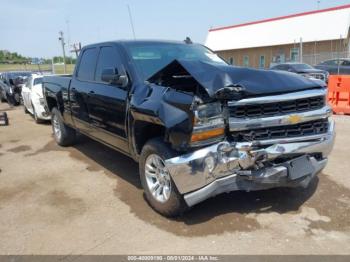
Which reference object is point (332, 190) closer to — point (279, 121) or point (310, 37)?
point (279, 121)

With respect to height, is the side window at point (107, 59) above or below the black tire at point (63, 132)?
above

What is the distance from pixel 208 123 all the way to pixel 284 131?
0.83m

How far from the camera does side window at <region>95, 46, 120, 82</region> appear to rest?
490 centimetres

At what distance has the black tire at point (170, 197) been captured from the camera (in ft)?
12.1

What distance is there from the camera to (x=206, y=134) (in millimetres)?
3393

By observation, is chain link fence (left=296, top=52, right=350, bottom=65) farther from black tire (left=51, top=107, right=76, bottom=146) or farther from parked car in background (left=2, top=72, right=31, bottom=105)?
black tire (left=51, top=107, right=76, bottom=146)

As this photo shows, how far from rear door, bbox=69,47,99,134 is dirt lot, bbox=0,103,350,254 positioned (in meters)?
0.84

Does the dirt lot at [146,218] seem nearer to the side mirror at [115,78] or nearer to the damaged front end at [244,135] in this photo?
the damaged front end at [244,135]

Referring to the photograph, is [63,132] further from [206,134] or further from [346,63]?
[346,63]

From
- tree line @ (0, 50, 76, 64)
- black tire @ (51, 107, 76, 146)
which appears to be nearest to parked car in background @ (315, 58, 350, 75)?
black tire @ (51, 107, 76, 146)

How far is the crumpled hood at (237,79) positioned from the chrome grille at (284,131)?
1.18ft

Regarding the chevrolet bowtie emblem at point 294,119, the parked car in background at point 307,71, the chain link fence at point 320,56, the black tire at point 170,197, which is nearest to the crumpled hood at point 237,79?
the chevrolet bowtie emblem at point 294,119

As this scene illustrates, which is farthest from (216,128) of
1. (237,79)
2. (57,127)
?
(57,127)

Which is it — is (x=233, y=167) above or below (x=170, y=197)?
above
